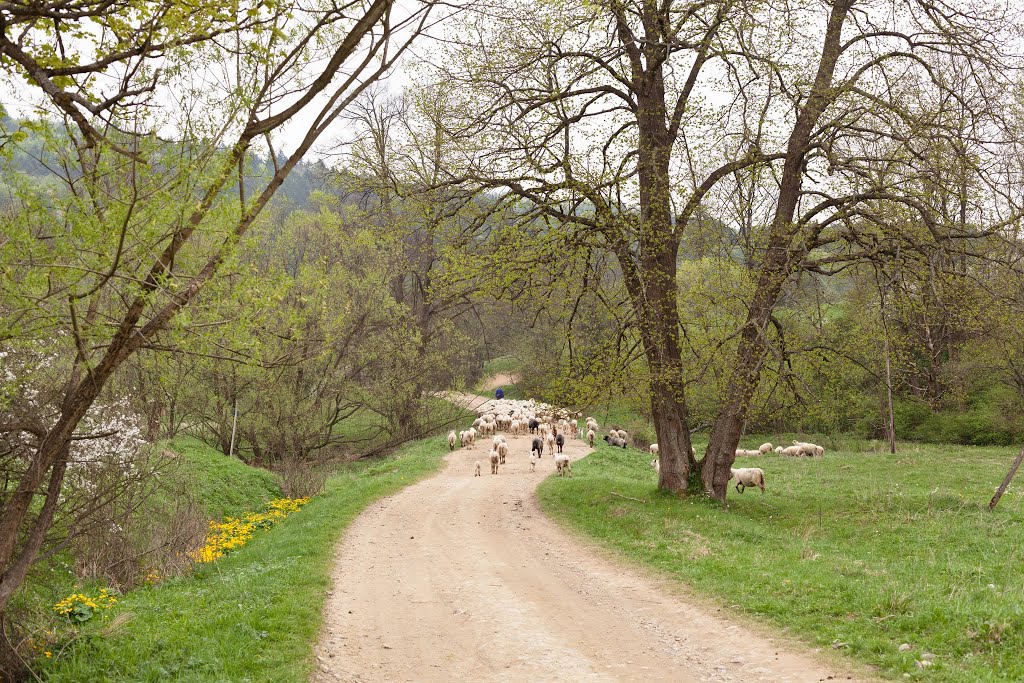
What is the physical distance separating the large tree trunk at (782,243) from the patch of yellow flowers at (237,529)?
403 inches

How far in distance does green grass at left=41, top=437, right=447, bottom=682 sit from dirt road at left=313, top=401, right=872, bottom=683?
1.22 ft

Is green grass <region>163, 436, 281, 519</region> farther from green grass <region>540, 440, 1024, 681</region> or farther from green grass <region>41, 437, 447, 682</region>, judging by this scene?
green grass <region>540, 440, 1024, 681</region>

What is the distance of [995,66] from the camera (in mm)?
13727

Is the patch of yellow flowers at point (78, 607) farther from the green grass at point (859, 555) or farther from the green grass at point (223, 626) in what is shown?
the green grass at point (859, 555)

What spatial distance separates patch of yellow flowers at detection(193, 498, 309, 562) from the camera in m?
13.2

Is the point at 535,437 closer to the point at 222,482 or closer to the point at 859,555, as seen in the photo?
the point at 222,482

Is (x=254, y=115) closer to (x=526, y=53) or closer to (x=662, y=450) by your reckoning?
(x=526, y=53)

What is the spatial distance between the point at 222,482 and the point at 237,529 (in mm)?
5598

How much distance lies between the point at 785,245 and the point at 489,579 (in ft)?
29.3

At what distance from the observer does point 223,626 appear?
27.9 feet

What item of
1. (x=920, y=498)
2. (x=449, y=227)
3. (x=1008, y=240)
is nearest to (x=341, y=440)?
(x=449, y=227)

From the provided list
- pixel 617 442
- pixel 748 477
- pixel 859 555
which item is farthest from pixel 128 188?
pixel 617 442

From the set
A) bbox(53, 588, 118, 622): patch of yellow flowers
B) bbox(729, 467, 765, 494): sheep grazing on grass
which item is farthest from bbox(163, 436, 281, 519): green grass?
bbox(729, 467, 765, 494): sheep grazing on grass

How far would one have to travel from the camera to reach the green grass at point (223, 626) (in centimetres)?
731
